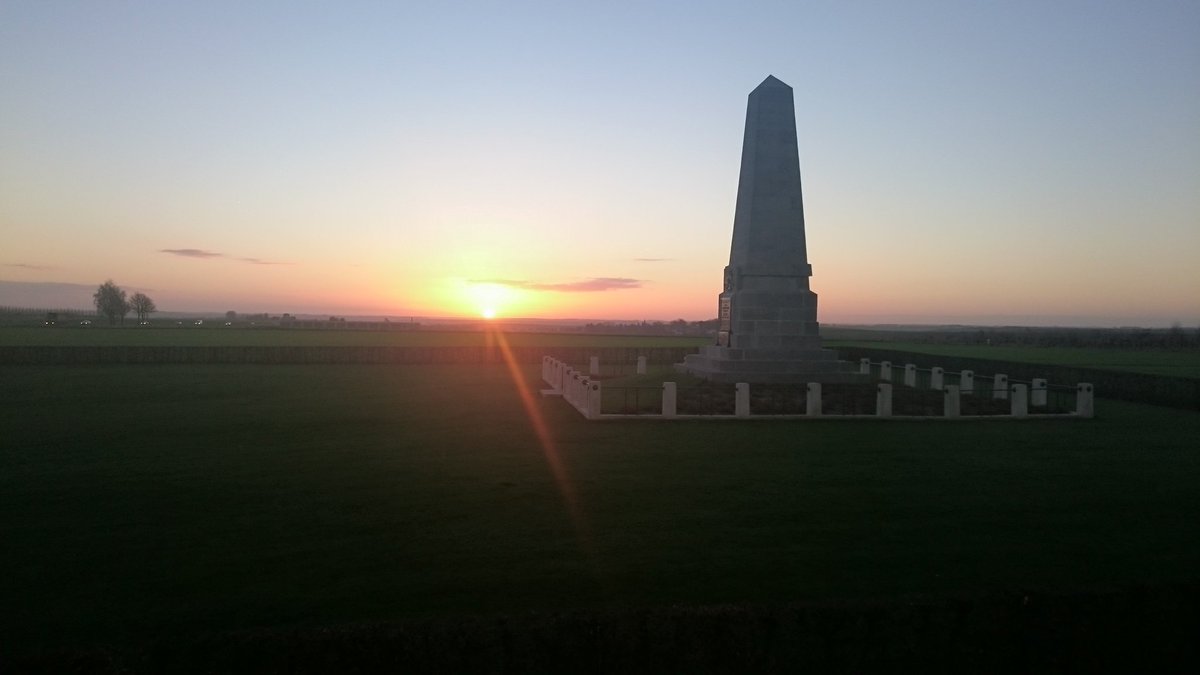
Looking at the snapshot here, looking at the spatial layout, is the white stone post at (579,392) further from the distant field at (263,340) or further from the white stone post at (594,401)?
the distant field at (263,340)

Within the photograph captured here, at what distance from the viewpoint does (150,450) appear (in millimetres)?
11164

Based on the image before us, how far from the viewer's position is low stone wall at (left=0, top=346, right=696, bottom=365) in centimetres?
3281

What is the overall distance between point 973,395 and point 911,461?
28.8ft

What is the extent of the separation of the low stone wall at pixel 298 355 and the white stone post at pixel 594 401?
1807 cm

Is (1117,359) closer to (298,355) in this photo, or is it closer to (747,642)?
(298,355)

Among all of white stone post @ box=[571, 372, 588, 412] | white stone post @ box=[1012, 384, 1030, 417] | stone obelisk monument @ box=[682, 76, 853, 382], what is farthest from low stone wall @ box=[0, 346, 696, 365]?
white stone post @ box=[1012, 384, 1030, 417]

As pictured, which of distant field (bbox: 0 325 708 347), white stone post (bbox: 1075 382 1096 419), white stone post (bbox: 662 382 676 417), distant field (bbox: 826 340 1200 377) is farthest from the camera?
distant field (bbox: 0 325 708 347)

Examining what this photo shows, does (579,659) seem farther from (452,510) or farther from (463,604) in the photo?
(452,510)

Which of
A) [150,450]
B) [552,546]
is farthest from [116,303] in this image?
[552,546]

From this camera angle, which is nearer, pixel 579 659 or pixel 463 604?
pixel 579 659

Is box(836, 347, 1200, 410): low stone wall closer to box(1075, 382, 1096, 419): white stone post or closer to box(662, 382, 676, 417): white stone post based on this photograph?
box(1075, 382, 1096, 419): white stone post

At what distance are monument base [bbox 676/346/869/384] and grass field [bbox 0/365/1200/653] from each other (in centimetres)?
427

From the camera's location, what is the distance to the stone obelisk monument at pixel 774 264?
19.3 m

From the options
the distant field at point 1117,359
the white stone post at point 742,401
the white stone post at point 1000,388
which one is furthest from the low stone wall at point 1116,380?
the white stone post at point 742,401
